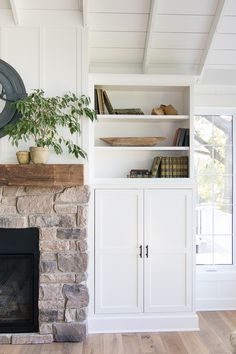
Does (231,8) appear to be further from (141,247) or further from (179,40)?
(141,247)

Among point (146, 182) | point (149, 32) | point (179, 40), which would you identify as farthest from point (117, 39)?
point (146, 182)

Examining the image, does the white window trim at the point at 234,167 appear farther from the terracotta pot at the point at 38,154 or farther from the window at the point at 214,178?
the terracotta pot at the point at 38,154

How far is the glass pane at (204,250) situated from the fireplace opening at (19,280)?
1.83 m

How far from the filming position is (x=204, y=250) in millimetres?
3943

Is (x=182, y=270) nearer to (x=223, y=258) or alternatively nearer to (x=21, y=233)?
(x=223, y=258)

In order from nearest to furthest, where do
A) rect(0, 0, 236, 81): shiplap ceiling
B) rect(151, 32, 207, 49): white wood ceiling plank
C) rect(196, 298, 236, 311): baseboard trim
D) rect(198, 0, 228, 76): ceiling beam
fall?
rect(198, 0, 228, 76): ceiling beam < rect(0, 0, 236, 81): shiplap ceiling < rect(151, 32, 207, 49): white wood ceiling plank < rect(196, 298, 236, 311): baseboard trim

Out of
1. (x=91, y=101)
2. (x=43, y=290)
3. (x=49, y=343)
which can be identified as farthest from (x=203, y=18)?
(x=49, y=343)

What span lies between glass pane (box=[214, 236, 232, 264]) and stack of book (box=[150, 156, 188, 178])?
103 centimetres

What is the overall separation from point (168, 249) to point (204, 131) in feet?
4.68

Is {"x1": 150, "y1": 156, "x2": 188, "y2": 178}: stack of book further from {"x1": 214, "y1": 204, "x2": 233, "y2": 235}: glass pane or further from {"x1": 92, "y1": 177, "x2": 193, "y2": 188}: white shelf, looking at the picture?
{"x1": 214, "y1": 204, "x2": 233, "y2": 235}: glass pane

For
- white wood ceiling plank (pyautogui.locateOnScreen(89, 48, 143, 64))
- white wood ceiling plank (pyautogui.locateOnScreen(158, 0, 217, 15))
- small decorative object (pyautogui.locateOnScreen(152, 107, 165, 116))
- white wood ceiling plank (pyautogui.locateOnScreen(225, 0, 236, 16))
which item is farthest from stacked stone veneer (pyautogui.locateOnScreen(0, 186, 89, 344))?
white wood ceiling plank (pyautogui.locateOnScreen(225, 0, 236, 16))

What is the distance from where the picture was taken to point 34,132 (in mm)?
2914

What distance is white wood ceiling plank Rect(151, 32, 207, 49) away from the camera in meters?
3.25

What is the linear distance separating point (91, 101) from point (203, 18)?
123 centimetres
